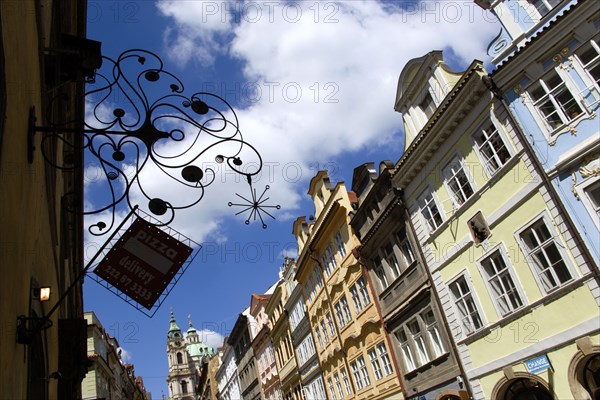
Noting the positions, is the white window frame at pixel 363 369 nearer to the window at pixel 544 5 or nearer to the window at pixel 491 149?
the window at pixel 491 149

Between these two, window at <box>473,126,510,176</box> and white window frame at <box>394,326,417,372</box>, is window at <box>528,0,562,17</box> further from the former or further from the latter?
white window frame at <box>394,326,417,372</box>

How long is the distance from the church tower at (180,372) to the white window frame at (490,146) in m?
118

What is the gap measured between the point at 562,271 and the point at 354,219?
1211 cm

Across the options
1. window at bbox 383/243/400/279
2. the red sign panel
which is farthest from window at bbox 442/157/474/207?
the red sign panel

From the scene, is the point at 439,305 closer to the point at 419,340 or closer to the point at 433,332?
the point at 433,332

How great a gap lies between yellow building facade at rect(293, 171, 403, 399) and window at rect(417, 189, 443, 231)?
5.51 meters

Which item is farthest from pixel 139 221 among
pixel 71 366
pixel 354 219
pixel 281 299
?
pixel 281 299

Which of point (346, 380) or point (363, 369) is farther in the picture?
point (346, 380)

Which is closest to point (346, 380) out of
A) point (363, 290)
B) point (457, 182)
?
point (363, 290)

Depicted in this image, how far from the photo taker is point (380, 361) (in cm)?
2211

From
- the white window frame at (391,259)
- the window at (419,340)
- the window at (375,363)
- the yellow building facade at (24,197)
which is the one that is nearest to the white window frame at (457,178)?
the white window frame at (391,259)

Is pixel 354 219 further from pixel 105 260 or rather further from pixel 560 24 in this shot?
pixel 105 260

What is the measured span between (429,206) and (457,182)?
1.97m

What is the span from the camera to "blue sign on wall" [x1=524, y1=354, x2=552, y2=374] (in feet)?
42.3
